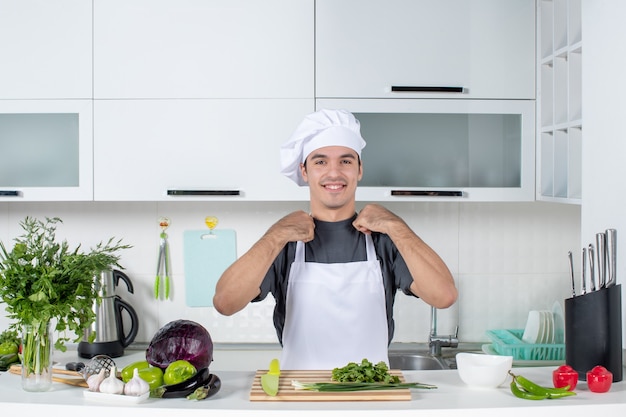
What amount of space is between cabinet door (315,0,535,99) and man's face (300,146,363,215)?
0.67m

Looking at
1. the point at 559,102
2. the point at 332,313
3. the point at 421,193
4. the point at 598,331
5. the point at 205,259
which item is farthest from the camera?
the point at 205,259

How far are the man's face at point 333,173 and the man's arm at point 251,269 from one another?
120 millimetres

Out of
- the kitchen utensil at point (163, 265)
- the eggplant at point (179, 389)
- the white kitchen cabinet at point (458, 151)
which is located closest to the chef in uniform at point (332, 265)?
the eggplant at point (179, 389)

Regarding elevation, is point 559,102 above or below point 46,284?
above

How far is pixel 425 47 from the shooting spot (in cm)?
A: 277

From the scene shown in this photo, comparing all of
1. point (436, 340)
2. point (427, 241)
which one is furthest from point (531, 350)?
point (427, 241)

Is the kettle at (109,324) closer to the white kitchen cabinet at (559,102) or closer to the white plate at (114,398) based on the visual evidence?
the white plate at (114,398)

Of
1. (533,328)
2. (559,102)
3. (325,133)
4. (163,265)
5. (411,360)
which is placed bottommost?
(411,360)

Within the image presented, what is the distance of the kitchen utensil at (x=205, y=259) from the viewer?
315cm

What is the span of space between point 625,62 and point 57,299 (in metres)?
1.61

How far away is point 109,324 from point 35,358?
1.16 metres

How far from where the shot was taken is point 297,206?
316 cm

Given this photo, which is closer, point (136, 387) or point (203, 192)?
point (136, 387)

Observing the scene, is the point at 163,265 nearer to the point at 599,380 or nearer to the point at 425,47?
the point at 425,47
